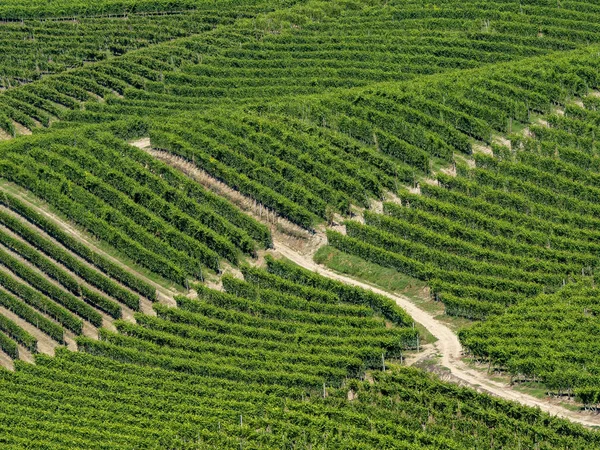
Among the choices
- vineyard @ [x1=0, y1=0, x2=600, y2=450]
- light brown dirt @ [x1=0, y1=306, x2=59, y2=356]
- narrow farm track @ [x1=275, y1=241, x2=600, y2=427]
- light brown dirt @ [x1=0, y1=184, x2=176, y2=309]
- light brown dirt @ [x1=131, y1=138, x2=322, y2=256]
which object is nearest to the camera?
narrow farm track @ [x1=275, y1=241, x2=600, y2=427]

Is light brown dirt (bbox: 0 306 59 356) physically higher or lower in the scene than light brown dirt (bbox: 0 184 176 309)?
lower

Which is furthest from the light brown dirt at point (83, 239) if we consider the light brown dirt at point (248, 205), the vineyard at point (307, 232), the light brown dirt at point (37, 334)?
the light brown dirt at point (248, 205)

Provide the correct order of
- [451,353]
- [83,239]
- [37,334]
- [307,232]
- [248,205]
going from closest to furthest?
[451,353] < [37,334] < [83,239] < [307,232] < [248,205]

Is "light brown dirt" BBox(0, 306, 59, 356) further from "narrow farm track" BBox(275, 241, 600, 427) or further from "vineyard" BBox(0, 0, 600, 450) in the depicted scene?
"narrow farm track" BBox(275, 241, 600, 427)

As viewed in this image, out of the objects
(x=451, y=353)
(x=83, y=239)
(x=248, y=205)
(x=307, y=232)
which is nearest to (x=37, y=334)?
(x=83, y=239)

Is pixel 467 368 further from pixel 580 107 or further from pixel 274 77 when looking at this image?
pixel 274 77

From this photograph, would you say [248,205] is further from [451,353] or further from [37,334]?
[451,353]

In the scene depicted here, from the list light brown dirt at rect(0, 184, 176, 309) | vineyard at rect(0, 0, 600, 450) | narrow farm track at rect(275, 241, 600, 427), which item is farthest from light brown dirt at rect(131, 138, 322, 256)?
light brown dirt at rect(0, 184, 176, 309)

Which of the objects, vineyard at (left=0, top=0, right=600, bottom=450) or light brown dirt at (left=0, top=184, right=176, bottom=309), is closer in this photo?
vineyard at (left=0, top=0, right=600, bottom=450)
